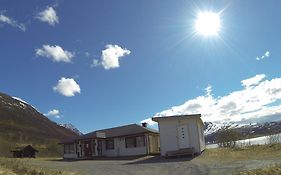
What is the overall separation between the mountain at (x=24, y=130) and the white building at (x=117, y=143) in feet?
187

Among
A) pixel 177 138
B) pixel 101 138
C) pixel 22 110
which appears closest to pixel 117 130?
pixel 101 138

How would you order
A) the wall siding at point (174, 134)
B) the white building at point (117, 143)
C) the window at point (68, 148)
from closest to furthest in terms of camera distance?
1. the wall siding at point (174, 134)
2. the white building at point (117, 143)
3. the window at point (68, 148)

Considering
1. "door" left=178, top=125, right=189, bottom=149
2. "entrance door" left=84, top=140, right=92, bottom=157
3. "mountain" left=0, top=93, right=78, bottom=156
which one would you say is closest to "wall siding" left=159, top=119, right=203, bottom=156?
"door" left=178, top=125, right=189, bottom=149

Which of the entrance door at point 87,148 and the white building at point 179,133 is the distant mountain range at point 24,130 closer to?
the entrance door at point 87,148

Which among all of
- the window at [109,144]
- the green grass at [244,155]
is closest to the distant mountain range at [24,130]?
the window at [109,144]

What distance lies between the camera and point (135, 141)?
45344 millimetres

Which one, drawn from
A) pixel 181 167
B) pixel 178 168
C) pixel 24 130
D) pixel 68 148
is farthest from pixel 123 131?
pixel 24 130

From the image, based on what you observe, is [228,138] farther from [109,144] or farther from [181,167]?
[181,167]

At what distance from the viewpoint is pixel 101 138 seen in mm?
49031

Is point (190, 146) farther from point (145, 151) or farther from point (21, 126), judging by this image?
point (21, 126)

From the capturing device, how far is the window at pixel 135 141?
44.8 metres

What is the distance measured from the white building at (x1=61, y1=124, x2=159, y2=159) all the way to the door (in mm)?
8713

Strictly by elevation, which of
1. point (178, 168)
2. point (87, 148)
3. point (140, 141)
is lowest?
point (178, 168)

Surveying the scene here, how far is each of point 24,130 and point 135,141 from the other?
394ft
